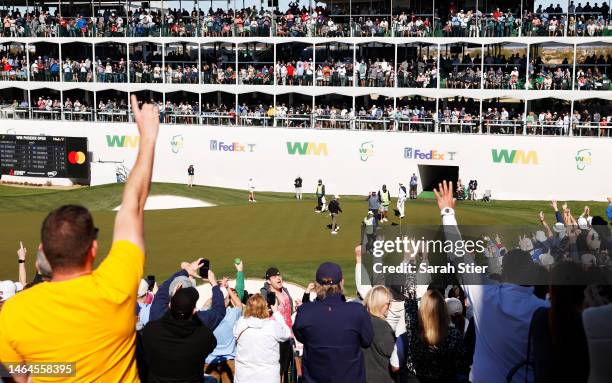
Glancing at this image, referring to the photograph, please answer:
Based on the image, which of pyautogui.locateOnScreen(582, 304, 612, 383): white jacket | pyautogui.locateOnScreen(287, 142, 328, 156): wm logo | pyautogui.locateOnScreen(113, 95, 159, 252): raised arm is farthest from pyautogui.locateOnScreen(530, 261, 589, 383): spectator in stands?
pyautogui.locateOnScreen(287, 142, 328, 156): wm logo

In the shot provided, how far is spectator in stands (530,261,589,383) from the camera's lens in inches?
171

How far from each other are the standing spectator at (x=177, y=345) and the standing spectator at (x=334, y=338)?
2.94ft

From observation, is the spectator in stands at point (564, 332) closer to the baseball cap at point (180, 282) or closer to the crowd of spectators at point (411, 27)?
the baseball cap at point (180, 282)

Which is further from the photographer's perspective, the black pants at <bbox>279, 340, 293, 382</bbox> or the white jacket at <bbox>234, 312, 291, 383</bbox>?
the black pants at <bbox>279, 340, 293, 382</bbox>

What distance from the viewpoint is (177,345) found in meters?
5.80

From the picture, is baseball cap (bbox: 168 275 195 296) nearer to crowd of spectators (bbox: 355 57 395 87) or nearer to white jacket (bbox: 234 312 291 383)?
white jacket (bbox: 234 312 291 383)

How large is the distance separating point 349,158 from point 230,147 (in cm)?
677

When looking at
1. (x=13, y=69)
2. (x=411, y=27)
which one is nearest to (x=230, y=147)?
(x=411, y=27)

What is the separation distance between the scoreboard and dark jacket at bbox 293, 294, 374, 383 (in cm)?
3730

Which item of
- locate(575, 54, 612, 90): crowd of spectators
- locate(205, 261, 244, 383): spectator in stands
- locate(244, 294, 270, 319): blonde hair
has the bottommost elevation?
locate(205, 261, 244, 383): spectator in stands

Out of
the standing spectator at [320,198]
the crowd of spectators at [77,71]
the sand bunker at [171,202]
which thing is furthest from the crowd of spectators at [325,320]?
the crowd of spectators at [77,71]

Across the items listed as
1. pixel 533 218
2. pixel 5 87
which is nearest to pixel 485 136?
pixel 533 218

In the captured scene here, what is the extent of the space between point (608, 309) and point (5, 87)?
167 ft

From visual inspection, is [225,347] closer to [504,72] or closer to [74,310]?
[74,310]
